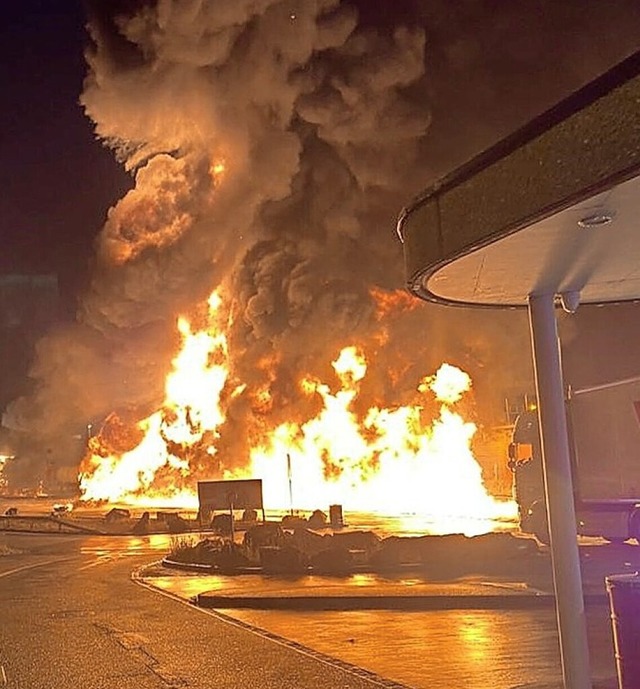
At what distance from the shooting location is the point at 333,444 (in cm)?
3678

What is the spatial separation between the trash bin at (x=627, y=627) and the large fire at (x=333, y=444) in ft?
70.0

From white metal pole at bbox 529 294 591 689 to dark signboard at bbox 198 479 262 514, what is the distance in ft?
54.0

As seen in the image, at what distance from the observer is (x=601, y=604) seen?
11875mm

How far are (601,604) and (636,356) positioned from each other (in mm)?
26890

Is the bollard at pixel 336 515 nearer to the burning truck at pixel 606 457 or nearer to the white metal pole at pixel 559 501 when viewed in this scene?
the burning truck at pixel 606 457

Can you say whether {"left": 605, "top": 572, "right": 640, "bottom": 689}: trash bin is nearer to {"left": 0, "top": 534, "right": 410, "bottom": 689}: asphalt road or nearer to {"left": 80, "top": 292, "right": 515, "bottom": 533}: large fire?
{"left": 0, "top": 534, "right": 410, "bottom": 689}: asphalt road


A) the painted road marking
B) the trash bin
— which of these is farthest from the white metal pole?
the painted road marking

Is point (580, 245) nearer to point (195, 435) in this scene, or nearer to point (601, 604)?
point (601, 604)

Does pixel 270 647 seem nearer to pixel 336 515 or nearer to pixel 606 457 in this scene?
pixel 606 457

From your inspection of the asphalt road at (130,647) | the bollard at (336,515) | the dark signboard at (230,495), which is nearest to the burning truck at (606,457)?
the dark signboard at (230,495)

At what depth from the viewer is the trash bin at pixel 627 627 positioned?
19.8 ft

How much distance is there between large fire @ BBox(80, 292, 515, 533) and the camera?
34.7 meters

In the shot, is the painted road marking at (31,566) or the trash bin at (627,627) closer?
the trash bin at (627,627)

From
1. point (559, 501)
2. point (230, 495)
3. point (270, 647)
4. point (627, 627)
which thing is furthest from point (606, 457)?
point (559, 501)
